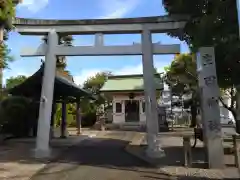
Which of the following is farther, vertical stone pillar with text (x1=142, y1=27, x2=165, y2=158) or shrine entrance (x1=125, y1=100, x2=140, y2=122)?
shrine entrance (x1=125, y1=100, x2=140, y2=122)

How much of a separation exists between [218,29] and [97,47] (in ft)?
17.9

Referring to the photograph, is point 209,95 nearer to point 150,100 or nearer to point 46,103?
point 150,100

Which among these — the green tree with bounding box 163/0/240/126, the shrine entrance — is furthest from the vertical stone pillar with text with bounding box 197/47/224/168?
the shrine entrance

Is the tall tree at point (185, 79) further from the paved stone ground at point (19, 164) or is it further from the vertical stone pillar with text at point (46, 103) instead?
the paved stone ground at point (19, 164)

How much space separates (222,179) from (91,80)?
136ft

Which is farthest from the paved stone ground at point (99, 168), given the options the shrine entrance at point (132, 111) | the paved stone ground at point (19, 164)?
the shrine entrance at point (132, 111)

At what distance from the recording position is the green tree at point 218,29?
852 cm

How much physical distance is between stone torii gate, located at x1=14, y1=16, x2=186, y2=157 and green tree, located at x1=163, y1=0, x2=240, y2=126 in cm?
124

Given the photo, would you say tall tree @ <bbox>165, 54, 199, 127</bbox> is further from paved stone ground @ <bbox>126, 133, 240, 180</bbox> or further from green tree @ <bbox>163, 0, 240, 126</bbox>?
green tree @ <bbox>163, 0, 240, 126</bbox>

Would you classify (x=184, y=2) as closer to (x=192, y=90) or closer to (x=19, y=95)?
(x=19, y=95)

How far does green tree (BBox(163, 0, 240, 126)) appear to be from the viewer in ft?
28.0

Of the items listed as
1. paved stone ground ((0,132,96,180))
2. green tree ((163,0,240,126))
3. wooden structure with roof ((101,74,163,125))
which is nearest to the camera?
green tree ((163,0,240,126))

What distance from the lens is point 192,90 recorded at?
98.7 ft

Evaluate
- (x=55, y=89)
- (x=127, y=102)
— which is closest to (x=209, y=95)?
(x=55, y=89)
